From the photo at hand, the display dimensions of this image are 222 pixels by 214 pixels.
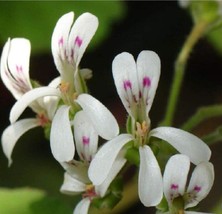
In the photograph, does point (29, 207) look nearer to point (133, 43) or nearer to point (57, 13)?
point (57, 13)

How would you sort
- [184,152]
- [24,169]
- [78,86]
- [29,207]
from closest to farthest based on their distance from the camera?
1. [184,152]
2. [78,86]
3. [29,207]
4. [24,169]

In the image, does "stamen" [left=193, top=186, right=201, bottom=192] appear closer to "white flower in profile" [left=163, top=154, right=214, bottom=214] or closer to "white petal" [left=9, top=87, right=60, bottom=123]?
"white flower in profile" [left=163, top=154, right=214, bottom=214]

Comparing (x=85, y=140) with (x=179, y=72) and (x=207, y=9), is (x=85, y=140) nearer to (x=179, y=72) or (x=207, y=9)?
(x=179, y=72)

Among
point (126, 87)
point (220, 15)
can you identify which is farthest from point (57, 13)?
point (126, 87)

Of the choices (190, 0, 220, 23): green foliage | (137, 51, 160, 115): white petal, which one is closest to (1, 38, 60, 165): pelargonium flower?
(137, 51, 160, 115): white petal

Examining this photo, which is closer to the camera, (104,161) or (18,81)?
(104,161)

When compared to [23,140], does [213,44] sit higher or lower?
higher

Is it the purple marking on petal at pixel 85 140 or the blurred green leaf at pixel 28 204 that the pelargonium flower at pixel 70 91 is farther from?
the blurred green leaf at pixel 28 204

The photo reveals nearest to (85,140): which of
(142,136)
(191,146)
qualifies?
(142,136)
